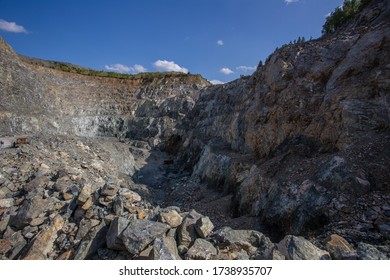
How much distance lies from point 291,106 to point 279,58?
4.12 metres

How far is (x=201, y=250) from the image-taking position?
4.81 m

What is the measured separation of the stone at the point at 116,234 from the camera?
511 cm

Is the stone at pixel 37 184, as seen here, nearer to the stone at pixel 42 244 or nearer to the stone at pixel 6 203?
the stone at pixel 6 203

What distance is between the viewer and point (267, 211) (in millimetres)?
8688

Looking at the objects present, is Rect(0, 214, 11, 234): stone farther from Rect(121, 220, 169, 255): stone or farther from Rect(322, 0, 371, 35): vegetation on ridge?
Rect(322, 0, 371, 35): vegetation on ridge

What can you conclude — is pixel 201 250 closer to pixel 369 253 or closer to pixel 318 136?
pixel 369 253

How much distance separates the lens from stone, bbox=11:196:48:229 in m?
6.80

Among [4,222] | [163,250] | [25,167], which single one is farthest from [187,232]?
[25,167]

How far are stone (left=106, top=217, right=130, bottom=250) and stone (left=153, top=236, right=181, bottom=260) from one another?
0.97m

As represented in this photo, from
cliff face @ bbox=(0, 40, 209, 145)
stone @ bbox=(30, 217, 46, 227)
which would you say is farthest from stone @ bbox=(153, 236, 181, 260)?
cliff face @ bbox=(0, 40, 209, 145)

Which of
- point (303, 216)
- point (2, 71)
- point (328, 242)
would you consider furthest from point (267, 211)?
point (2, 71)

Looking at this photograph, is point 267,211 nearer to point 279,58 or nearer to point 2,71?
point 279,58

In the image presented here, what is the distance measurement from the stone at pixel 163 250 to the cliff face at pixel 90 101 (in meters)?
24.1

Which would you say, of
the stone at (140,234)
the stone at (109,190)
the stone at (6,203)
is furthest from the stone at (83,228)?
the stone at (6,203)
